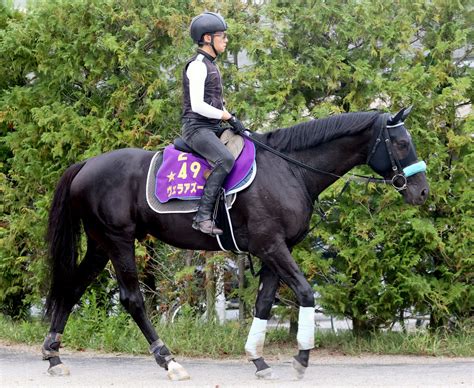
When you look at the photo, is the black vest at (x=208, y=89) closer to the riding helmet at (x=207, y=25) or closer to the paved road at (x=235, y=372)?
the riding helmet at (x=207, y=25)

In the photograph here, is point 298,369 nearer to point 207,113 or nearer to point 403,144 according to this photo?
point 403,144

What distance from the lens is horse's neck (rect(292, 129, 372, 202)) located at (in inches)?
296

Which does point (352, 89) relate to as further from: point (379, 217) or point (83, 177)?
point (83, 177)

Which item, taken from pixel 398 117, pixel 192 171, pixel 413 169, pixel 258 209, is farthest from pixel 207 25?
pixel 413 169

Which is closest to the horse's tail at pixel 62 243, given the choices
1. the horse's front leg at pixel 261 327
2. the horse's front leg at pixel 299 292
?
the horse's front leg at pixel 261 327

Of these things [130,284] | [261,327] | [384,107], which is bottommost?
[261,327]

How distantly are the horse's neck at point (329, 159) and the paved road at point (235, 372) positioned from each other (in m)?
1.62

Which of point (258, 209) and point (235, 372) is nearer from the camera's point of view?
point (258, 209)

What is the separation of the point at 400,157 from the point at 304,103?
5.87 ft

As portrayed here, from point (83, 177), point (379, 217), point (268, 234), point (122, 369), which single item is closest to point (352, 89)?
point (379, 217)

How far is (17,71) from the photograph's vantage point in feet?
33.9

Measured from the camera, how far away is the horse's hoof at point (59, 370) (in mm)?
7797

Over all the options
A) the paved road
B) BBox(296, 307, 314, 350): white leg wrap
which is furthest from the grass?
BBox(296, 307, 314, 350): white leg wrap

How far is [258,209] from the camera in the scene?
7395 mm
